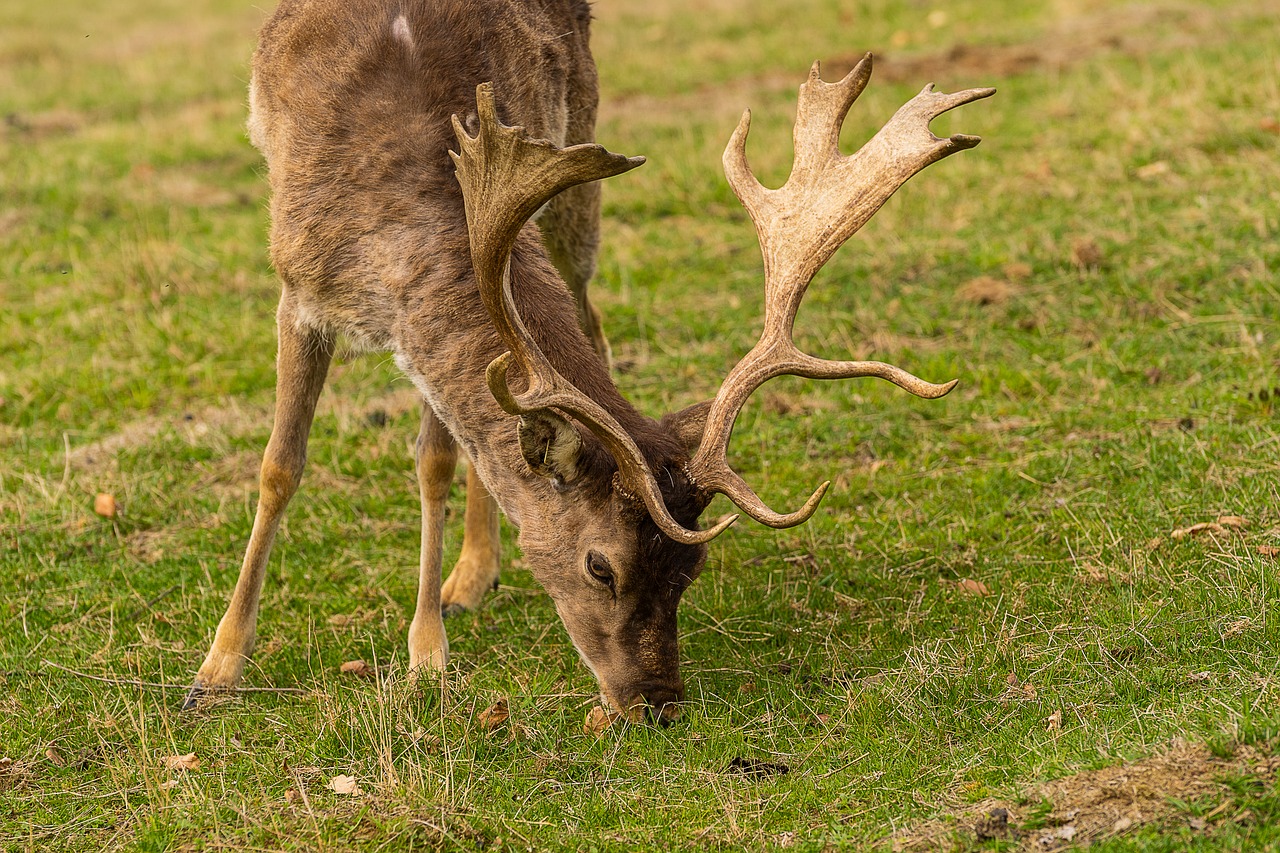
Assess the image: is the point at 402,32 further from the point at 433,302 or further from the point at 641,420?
the point at 641,420

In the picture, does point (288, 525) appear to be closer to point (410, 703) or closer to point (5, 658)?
point (5, 658)

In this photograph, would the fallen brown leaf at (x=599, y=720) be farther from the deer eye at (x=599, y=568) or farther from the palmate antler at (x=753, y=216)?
the palmate antler at (x=753, y=216)

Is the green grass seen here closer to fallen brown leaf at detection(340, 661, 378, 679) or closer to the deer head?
fallen brown leaf at detection(340, 661, 378, 679)

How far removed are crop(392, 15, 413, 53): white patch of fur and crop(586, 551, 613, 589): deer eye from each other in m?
→ 2.11

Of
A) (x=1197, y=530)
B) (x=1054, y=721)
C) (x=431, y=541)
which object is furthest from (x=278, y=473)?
(x=1197, y=530)

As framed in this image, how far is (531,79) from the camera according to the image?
5.68 m

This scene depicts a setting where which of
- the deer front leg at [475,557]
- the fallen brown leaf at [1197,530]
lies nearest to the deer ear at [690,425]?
the deer front leg at [475,557]

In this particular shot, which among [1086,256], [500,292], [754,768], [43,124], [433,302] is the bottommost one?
[754,768]

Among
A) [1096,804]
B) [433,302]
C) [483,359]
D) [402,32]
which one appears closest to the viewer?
[1096,804]

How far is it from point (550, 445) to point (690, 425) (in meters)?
0.52

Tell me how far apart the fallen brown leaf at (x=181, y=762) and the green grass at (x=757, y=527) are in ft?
0.12

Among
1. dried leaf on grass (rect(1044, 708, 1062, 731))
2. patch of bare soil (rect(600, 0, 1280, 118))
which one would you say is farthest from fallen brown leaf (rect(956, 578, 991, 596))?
patch of bare soil (rect(600, 0, 1280, 118))

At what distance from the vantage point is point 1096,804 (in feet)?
11.3

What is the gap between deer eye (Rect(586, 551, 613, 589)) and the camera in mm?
4379
